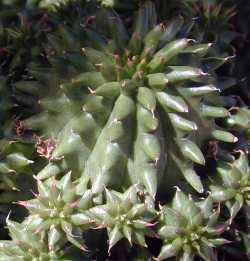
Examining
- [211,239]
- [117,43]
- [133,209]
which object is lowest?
[211,239]

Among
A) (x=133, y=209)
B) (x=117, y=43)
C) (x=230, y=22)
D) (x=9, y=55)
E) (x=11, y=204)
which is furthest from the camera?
(x=230, y=22)

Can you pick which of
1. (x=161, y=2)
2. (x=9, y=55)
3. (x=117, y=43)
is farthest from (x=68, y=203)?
(x=161, y=2)

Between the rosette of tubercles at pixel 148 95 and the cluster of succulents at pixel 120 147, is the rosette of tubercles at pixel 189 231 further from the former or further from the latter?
the rosette of tubercles at pixel 148 95

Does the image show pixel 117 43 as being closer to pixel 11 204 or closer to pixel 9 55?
pixel 9 55

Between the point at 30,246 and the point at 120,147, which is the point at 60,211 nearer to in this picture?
the point at 30,246

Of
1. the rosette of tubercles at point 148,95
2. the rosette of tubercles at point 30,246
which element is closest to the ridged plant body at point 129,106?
the rosette of tubercles at point 148,95

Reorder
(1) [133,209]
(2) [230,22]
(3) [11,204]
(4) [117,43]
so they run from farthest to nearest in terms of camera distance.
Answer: (2) [230,22]
(3) [11,204]
(4) [117,43]
(1) [133,209]

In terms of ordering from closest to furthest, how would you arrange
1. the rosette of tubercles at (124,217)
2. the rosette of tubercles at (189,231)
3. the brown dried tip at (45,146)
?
the rosette of tubercles at (124,217) < the rosette of tubercles at (189,231) < the brown dried tip at (45,146)
